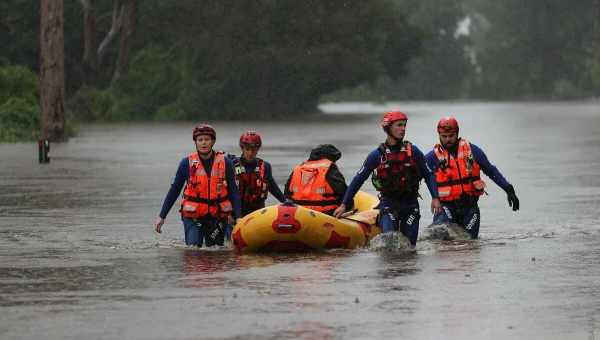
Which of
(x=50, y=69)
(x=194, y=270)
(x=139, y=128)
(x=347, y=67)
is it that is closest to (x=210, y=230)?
(x=194, y=270)

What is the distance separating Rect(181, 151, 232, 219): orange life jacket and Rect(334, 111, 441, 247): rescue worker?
3.56 ft

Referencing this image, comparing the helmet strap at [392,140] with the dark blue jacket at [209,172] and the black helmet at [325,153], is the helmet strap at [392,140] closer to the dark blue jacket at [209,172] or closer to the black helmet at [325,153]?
the black helmet at [325,153]

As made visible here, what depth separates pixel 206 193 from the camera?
51.0 feet

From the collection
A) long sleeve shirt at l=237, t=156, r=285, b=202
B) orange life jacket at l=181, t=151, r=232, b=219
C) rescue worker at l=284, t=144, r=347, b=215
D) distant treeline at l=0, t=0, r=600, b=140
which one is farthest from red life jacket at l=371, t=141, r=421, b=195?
distant treeline at l=0, t=0, r=600, b=140

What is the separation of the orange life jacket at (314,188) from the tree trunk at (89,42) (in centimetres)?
5729

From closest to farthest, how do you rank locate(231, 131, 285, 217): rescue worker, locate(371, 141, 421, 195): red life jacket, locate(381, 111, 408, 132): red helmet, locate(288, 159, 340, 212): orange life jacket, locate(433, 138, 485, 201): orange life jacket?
locate(381, 111, 408, 132): red helmet, locate(371, 141, 421, 195): red life jacket, locate(288, 159, 340, 212): orange life jacket, locate(231, 131, 285, 217): rescue worker, locate(433, 138, 485, 201): orange life jacket

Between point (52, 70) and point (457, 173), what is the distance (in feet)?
95.9

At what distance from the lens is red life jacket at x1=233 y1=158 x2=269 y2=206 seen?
16156 mm

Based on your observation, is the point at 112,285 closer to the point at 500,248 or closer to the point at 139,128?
the point at 500,248

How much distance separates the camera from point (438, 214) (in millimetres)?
15977

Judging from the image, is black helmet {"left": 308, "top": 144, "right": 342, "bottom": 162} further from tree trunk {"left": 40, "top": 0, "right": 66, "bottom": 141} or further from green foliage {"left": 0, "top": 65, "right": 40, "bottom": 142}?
green foliage {"left": 0, "top": 65, "right": 40, "bottom": 142}

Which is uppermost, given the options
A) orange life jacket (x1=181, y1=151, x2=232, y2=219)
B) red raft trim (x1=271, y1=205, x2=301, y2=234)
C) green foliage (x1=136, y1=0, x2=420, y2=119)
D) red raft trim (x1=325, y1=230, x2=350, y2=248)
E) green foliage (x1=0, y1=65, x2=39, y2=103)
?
green foliage (x1=136, y1=0, x2=420, y2=119)

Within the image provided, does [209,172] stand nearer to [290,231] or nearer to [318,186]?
[290,231]

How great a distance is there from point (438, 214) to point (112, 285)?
4.25m
